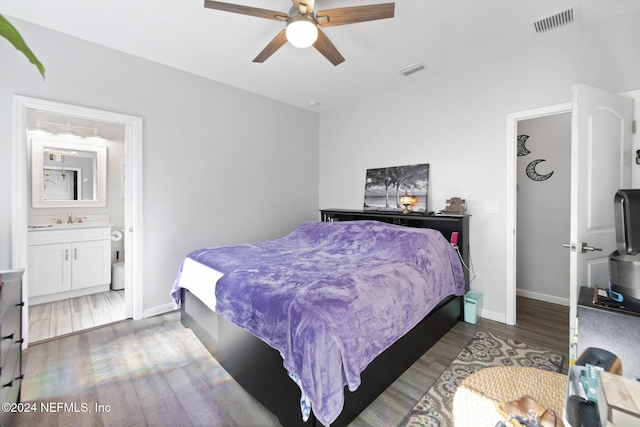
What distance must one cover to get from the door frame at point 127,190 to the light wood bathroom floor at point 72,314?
0.71 ft

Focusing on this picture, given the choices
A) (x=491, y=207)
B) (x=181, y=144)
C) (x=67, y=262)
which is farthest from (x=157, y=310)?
(x=491, y=207)

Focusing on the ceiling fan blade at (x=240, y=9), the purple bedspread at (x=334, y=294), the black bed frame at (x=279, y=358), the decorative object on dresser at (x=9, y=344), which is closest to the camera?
the decorative object on dresser at (x=9, y=344)

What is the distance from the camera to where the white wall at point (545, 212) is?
336 cm

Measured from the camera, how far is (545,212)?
353 cm

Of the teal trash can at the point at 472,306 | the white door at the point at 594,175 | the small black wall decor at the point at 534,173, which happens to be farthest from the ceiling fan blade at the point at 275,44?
the small black wall decor at the point at 534,173

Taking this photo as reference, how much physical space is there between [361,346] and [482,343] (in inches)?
63.2

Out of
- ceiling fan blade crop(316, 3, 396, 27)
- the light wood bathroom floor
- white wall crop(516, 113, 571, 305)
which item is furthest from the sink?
white wall crop(516, 113, 571, 305)

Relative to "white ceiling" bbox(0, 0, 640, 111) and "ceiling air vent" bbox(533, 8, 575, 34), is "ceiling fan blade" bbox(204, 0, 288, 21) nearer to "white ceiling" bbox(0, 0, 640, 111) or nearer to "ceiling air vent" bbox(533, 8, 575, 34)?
"white ceiling" bbox(0, 0, 640, 111)

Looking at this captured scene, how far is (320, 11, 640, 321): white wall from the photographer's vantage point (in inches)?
93.5

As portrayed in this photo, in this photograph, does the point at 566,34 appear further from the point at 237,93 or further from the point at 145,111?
the point at 145,111

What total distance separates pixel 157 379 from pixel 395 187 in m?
3.23

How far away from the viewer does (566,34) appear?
252 centimetres

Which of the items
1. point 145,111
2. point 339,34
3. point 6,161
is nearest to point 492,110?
point 339,34

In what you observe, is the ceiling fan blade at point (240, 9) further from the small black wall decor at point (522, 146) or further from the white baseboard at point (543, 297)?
the white baseboard at point (543, 297)
